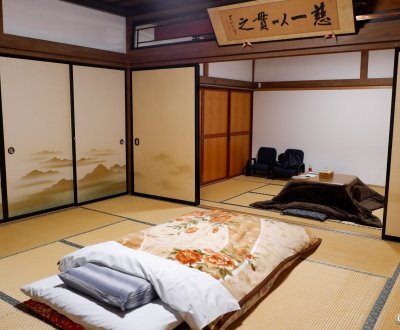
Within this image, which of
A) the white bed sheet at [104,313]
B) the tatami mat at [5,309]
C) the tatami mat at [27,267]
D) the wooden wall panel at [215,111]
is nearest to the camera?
the white bed sheet at [104,313]

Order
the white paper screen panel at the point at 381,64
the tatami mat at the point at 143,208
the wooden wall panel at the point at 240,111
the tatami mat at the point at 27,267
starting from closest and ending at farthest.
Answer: the tatami mat at the point at 27,267 < the tatami mat at the point at 143,208 < the white paper screen panel at the point at 381,64 < the wooden wall panel at the point at 240,111

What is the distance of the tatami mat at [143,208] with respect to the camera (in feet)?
16.3

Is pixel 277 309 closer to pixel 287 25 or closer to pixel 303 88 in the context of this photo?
pixel 287 25

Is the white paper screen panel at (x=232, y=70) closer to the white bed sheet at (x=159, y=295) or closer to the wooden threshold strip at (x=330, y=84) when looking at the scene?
the wooden threshold strip at (x=330, y=84)

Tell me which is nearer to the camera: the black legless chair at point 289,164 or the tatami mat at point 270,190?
the tatami mat at point 270,190

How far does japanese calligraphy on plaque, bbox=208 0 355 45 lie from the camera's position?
403 cm

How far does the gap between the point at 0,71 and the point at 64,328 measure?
3.18 meters

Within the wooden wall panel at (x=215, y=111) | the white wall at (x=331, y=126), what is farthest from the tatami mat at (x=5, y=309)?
the white wall at (x=331, y=126)

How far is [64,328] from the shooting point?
2.43 metres

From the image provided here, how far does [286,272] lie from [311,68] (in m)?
5.25

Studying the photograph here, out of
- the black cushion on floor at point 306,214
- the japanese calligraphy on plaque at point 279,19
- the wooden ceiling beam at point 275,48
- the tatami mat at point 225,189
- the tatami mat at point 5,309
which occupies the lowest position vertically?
the tatami mat at point 5,309

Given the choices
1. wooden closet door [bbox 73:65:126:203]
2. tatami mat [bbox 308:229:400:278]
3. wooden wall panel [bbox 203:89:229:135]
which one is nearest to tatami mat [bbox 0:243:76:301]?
wooden closet door [bbox 73:65:126:203]

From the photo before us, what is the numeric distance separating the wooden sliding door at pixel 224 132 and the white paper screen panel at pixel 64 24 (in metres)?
1.81

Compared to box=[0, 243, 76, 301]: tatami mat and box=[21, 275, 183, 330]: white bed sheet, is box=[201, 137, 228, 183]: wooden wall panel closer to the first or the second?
box=[0, 243, 76, 301]: tatami mat
